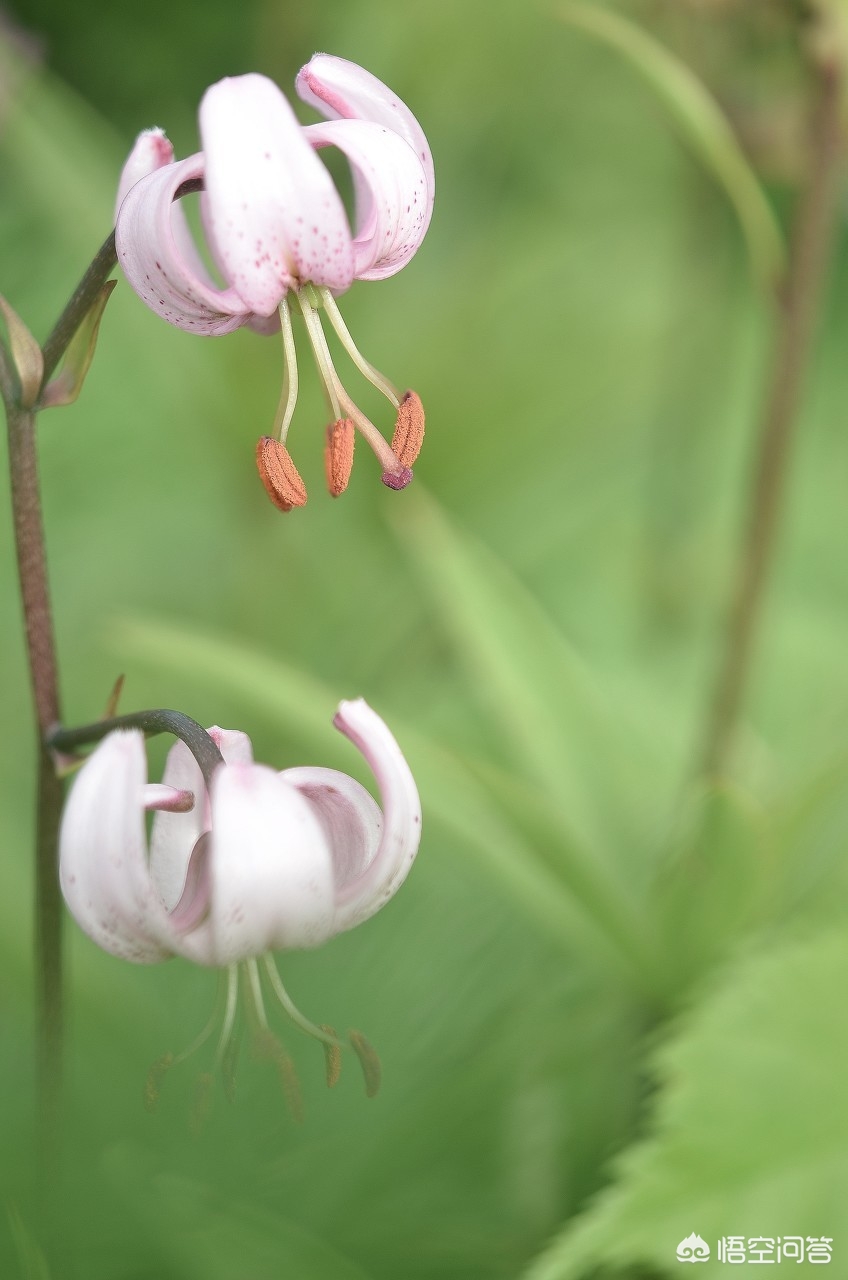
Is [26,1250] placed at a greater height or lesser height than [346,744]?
lesser

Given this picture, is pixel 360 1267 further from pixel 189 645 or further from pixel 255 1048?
pixel 189 645

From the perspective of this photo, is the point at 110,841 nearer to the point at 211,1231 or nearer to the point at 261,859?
the point at 261,859

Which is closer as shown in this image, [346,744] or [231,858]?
[231,858]

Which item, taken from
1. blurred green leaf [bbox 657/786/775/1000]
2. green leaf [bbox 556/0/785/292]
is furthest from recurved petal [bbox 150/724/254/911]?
green leaf [bbox 556/0/785/292]

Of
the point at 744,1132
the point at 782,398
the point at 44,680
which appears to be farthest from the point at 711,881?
the point at 44,680

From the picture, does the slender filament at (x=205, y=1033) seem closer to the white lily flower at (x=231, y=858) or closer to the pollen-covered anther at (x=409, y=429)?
the white lily flower at (x=231, y=858)

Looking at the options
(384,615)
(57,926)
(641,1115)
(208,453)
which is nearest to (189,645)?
(57,926)

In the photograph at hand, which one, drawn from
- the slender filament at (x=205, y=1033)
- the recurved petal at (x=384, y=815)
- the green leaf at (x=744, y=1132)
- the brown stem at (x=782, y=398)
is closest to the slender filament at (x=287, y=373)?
the recurved petal at (x=384, y=815)

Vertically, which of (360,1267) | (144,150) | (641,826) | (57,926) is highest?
(144,150)

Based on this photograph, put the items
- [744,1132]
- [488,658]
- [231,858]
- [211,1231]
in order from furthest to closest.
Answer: [488,658] < [744,1132] < [211,1231] < [231,858]
